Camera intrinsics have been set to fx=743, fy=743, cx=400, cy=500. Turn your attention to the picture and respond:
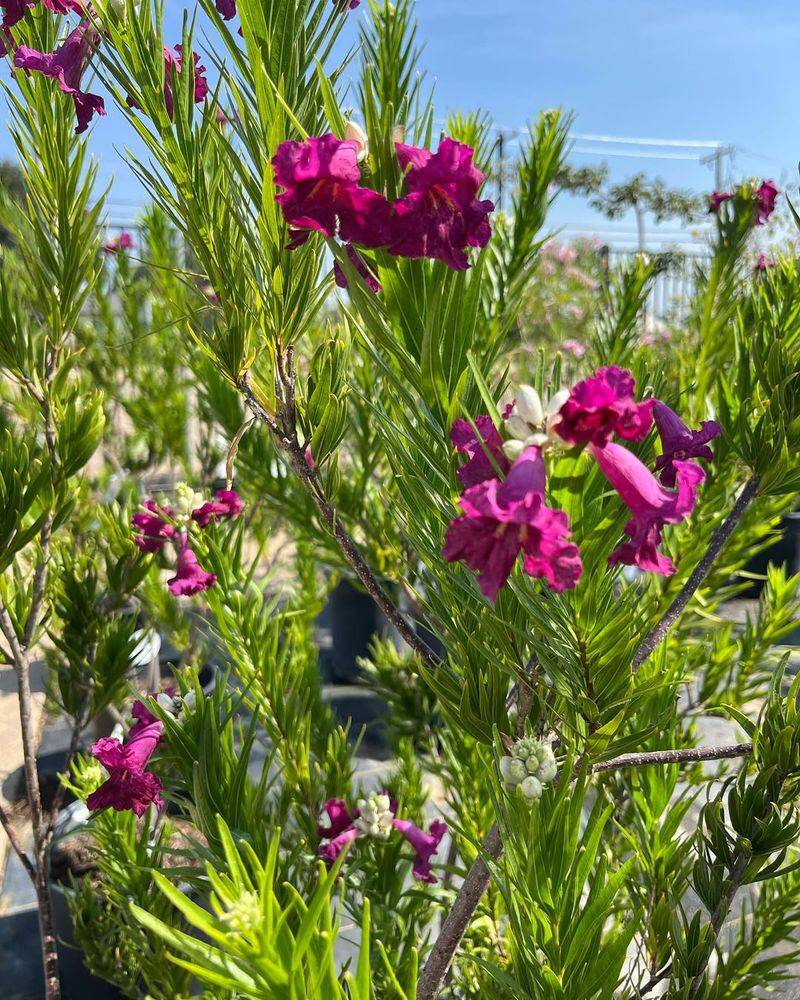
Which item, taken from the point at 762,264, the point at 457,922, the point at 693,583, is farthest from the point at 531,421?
the point at 762,264

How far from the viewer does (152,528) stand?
967mm

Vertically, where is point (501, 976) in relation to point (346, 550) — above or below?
below

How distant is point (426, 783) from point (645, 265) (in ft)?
5.42

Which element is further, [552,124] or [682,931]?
[552,124]

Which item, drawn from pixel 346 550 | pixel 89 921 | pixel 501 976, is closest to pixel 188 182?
pixel 346 550

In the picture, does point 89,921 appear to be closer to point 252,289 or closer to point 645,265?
point 252,289

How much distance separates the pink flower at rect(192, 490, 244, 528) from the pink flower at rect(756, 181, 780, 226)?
0.81 m

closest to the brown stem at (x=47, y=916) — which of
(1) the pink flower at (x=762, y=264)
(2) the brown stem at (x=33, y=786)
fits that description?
(2) the brown stem at (x=33, y=786)

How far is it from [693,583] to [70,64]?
0.58 m

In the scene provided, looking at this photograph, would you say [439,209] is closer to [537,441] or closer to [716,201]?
[537,441]

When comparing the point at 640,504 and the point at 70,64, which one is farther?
the point at 70,64

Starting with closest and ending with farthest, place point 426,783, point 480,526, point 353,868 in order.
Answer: point 480,526, point 353,868, point 426,783

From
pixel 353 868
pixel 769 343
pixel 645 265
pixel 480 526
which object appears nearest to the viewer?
pixel 480 526

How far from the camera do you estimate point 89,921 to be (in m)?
1.12
